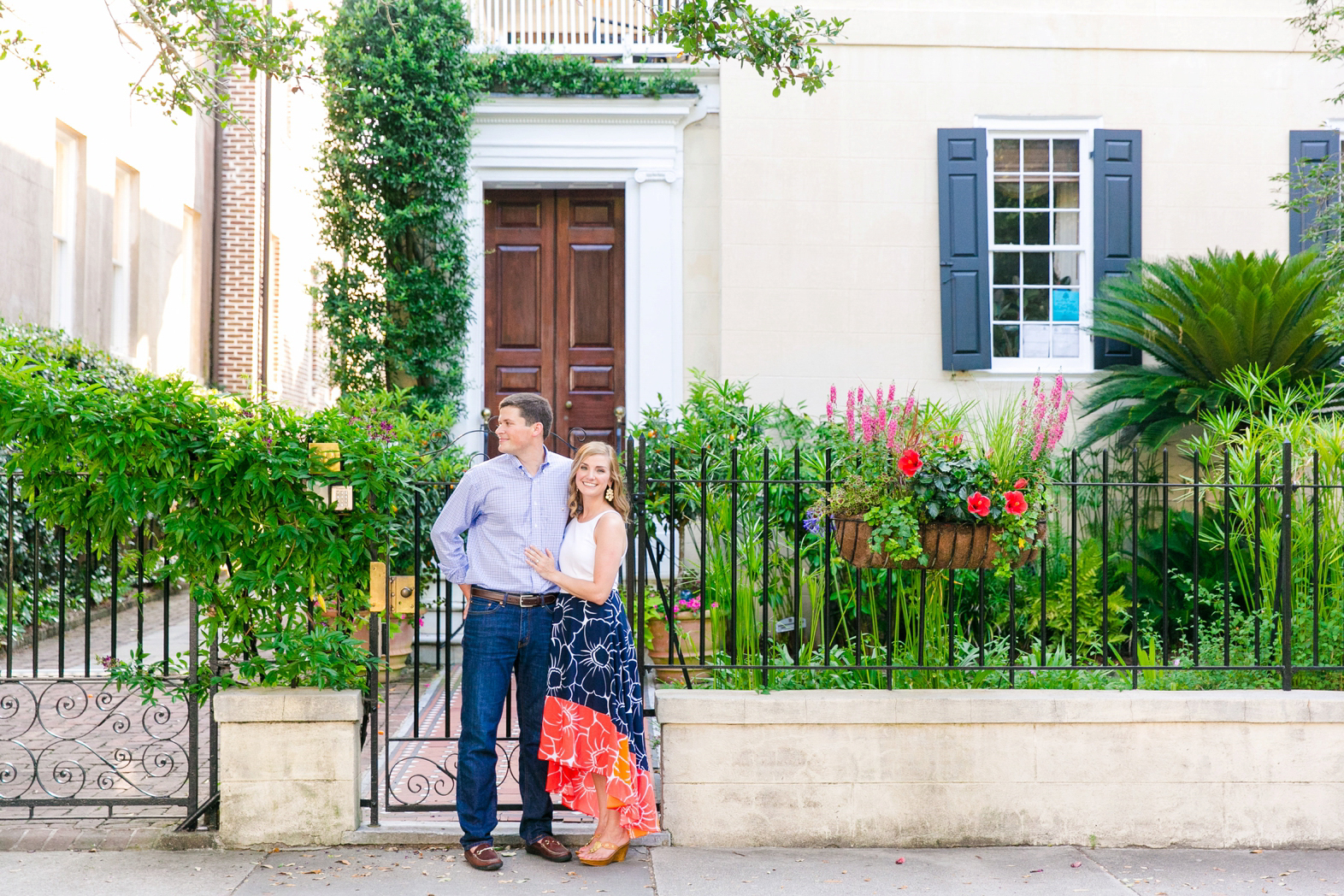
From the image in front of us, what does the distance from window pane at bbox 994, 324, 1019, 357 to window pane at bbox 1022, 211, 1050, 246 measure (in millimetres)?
722

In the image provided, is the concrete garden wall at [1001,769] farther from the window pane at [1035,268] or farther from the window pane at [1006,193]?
the window pane at [1006,193]

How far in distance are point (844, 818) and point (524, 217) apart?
639 centimetres

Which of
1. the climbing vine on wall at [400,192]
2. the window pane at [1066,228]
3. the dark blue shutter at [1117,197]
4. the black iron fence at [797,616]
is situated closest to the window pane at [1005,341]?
the dark blue shutter at [1117,197]

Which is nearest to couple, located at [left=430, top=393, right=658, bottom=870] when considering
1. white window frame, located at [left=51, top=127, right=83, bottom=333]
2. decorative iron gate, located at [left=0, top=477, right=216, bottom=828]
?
decorative iron gate, located at [left=0, top=477, right=216, bottom=828]

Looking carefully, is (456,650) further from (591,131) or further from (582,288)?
(591,131)

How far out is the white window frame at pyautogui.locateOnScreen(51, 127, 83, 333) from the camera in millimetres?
11688

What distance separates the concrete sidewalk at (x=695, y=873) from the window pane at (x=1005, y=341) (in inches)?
207

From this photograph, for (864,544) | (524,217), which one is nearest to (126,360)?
(524,217)

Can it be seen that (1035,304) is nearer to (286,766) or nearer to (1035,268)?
(1035,268)

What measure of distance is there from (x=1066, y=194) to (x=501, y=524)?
6.76 metres

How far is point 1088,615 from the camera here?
7102 millimetres

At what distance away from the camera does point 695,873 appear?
14.1ft

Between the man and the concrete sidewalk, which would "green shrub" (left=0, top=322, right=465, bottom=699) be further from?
the concrete sidewalk

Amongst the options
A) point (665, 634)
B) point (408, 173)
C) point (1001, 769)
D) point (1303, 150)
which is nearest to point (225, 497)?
point (1001, 769)
